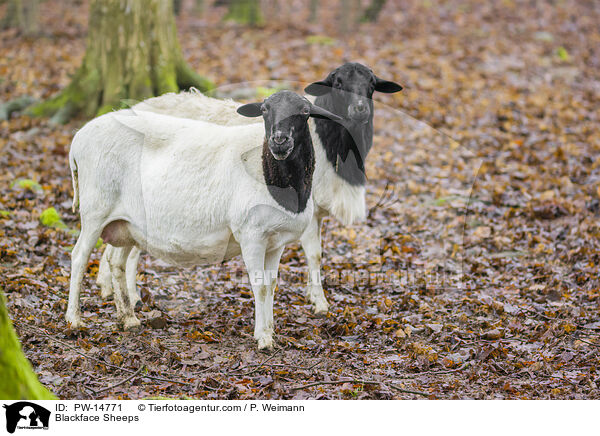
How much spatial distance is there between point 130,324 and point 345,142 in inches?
114

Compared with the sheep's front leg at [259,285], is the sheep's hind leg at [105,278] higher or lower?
lower

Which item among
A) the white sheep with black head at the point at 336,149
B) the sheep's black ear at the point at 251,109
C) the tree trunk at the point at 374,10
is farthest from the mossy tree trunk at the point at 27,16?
the sheep's black ear at the point at 251,109

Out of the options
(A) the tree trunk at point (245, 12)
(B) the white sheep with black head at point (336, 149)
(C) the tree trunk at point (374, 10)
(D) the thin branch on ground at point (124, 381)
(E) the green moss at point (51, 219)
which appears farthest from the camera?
(C) the tree trunk at point (374, 10)

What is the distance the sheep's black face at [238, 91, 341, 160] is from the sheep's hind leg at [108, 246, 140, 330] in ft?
6.83

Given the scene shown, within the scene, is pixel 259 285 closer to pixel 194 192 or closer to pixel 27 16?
pixel 194 192

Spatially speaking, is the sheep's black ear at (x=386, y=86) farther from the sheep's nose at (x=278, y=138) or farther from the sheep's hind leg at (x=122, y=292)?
the sheep's hind leg at (x=122, y=292)

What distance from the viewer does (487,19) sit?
69.6ft

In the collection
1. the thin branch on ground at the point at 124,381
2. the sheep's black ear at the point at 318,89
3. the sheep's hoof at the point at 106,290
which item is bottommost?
the sheep's hoof at the point at 106,290

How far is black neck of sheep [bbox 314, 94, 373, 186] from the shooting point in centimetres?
675

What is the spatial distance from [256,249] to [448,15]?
738 inches

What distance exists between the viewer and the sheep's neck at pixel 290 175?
5.48 metres

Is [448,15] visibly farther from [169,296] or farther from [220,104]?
[169,296]

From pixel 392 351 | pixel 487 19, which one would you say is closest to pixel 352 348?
pixel 392 351

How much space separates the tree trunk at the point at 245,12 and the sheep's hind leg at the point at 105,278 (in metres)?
15.2
